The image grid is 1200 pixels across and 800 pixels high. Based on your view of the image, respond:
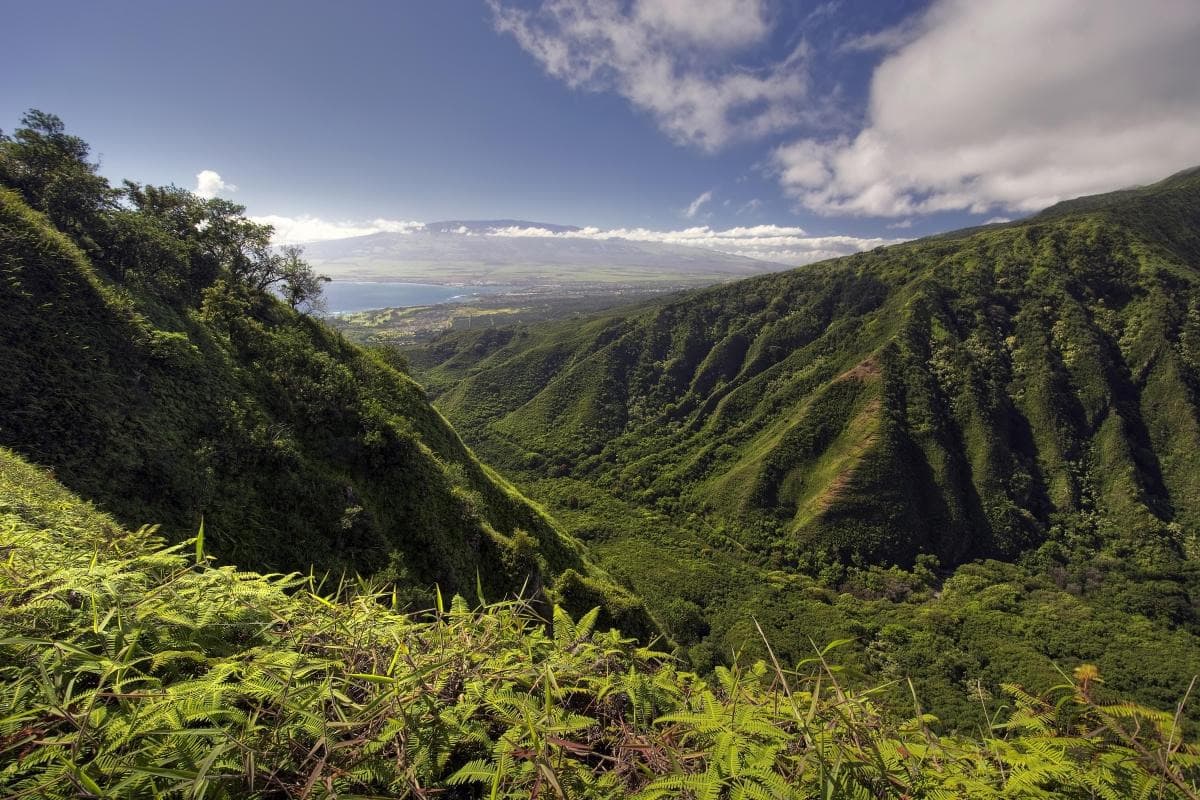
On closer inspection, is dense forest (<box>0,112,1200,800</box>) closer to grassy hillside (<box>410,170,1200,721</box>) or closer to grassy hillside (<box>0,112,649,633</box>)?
grassy hillside (<box>0,112,649,633</box>)

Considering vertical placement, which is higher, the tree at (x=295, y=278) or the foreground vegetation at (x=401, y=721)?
the tree at (x=295, y=278)

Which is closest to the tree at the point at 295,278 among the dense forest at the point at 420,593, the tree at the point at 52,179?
the dense forest at the point at 420,593

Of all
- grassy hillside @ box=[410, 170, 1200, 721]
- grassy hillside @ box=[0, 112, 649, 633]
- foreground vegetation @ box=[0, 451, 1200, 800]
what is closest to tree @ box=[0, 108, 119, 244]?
grassy hillside @ box=[0, 112, 649, 633]

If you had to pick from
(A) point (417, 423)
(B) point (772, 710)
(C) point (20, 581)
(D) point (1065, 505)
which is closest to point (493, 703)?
(B) point (772, 710)

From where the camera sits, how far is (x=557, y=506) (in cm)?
9956

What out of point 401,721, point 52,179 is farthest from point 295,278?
point 401,721

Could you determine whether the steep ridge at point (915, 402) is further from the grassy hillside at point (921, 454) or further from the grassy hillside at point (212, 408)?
the grassy hillside at point (212, 408)

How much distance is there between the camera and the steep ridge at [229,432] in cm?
1345

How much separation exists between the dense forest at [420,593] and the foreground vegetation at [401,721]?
0.06ft

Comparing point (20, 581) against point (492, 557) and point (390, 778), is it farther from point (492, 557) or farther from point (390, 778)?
point (492, 557)

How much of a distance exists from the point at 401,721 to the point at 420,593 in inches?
599

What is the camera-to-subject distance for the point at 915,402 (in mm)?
101562

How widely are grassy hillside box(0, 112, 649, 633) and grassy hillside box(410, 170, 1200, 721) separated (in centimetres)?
5160

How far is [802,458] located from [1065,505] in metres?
51.0
